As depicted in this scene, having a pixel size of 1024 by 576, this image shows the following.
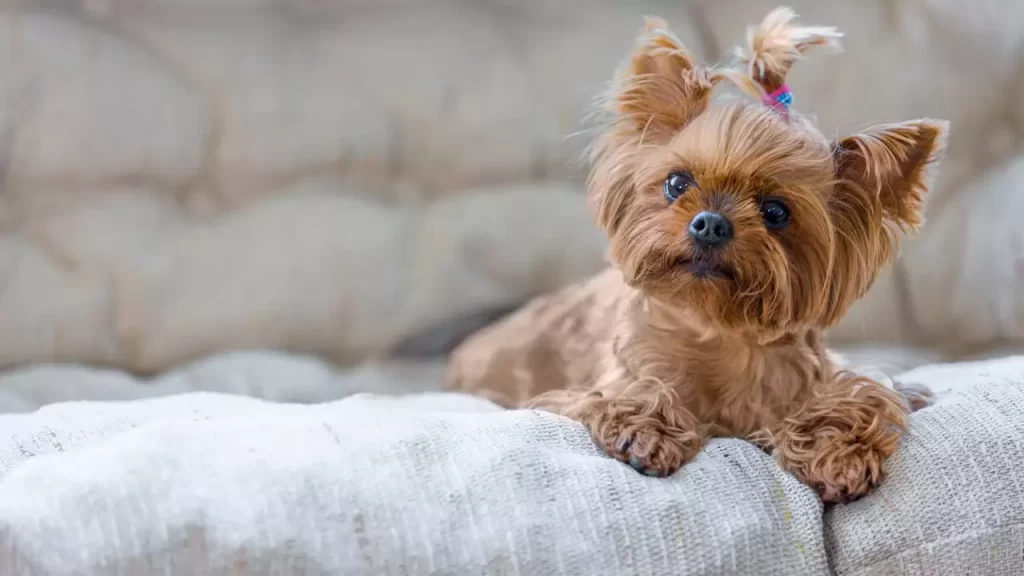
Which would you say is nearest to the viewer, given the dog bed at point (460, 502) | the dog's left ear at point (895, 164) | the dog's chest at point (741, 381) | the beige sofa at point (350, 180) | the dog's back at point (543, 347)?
the dog bed at point (460, 502)

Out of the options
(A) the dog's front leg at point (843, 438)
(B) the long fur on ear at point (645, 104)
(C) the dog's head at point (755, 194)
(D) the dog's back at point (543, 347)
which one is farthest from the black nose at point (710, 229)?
(D) the dog's back at point (543, 347)

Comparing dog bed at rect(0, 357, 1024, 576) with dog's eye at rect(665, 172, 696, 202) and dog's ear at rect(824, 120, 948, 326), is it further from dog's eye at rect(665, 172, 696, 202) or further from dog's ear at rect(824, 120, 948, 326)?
dog's eye at rect(665, 172, 696, 202)

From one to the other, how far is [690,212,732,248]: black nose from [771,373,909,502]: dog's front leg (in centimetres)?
29

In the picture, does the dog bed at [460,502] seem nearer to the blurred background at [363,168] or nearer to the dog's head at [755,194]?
the dog's head at [755,194]

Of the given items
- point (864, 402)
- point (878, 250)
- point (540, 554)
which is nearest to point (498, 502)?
point (540, 554)

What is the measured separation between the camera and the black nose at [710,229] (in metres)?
1.29

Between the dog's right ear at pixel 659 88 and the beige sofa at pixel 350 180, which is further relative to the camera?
the beige sofa at pixel 350 180

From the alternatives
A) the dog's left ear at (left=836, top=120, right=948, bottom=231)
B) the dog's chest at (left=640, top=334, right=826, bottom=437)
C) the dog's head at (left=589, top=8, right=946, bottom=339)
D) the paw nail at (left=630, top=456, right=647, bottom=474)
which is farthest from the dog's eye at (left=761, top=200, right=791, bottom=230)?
the paw nail at (left=630, top=456, right=647, bottom=474)

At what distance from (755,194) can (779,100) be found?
0.53 feet

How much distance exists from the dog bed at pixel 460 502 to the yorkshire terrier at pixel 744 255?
7 cm

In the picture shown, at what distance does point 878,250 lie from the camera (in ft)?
4.64

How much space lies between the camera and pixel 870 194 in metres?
1.39

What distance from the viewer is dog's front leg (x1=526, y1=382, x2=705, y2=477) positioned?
1252 millimetres

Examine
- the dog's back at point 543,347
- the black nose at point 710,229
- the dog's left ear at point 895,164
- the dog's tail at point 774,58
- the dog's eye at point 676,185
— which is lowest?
the dog's back at point 543,347
